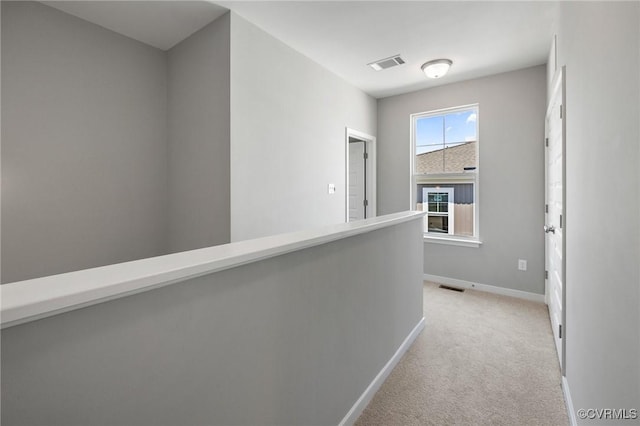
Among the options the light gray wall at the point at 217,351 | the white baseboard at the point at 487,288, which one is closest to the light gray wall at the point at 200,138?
the light gray wall at the point at 217,351

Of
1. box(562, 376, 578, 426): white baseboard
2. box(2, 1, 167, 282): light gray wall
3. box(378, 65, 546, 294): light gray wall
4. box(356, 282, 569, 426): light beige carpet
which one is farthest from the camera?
box(378, 65, 546, 294): light gray wall

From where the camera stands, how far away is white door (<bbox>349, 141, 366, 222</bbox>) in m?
4.74

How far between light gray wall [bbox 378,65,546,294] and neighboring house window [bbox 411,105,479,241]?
125 millimetres

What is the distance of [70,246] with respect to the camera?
99.3 inches

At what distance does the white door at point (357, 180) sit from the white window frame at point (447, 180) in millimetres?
758

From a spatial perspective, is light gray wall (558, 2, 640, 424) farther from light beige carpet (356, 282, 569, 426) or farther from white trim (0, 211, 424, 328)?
white trim (0, 211, 424, 328)

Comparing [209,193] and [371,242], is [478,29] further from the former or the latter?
[209,193]

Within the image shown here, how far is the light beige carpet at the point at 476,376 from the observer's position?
1.68m

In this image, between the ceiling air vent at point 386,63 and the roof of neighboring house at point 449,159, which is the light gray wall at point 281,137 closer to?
the ceiling air vent at point 386,63

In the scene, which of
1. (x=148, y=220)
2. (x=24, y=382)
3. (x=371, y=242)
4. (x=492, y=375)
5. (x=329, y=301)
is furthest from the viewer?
(x=148, y=220)

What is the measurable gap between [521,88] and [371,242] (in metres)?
3.14

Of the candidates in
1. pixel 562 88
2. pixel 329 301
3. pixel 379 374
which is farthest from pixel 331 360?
pixel 562 88

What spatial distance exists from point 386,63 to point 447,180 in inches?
70.0

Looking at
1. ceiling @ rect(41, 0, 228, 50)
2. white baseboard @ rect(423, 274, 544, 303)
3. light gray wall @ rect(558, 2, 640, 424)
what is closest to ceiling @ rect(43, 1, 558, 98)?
ceiling @ rect(41, 0, 228, 50)
